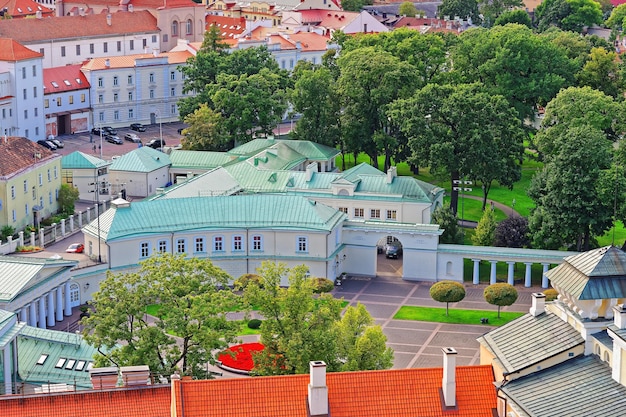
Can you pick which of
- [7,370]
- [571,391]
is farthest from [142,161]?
[571,391]

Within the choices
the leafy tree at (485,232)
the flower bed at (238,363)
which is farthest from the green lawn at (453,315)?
the flower bed at (238,363)

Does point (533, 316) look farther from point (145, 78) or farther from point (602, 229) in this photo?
point (145, 78)

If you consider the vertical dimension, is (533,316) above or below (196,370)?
above

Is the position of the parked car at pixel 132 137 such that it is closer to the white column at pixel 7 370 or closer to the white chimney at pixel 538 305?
the white column at pixel 7 370

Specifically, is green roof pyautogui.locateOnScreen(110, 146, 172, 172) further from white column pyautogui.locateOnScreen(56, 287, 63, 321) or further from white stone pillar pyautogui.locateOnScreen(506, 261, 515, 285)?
white stone pillar pyautogui.locateOnScreen(506, 261, 515, 285)

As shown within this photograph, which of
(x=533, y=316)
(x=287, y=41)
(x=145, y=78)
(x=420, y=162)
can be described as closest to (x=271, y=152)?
(x=420, y=162)
